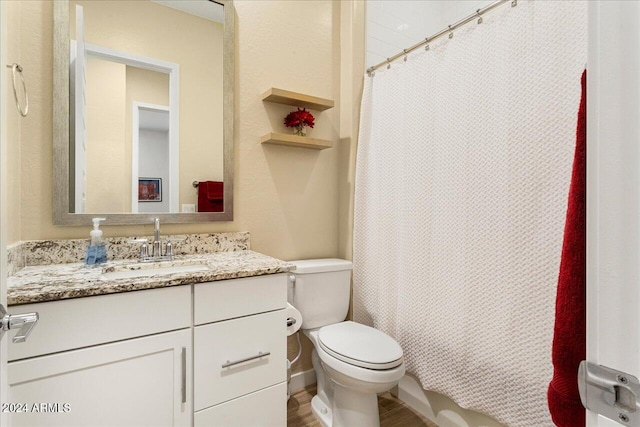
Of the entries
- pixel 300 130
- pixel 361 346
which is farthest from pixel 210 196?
pixel 361 346

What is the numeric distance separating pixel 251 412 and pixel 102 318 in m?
0.68

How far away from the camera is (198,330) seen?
1140mm

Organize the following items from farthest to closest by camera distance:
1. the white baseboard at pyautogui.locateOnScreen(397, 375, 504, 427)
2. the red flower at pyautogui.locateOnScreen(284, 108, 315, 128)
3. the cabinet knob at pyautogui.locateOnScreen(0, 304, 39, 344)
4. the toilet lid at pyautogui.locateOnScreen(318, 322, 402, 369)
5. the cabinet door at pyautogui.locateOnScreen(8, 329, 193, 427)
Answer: the red flower at pyautogui.locateOnScreen(284, 108, 315, 128) → the white baseboard at pyautogui.locateOnScreen(397, 375, 504, 427) → the toilet lid at pyautogui.locateOnScreen(318, 322, 402, 369) → the cabinet door at pyautogui.locateOnScreen(8, 329, 193, 427) → the cabinet knob at pyautogui.locateOnScreen(0, 304, 39, 344)

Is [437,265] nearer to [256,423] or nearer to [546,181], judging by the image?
[546,181]

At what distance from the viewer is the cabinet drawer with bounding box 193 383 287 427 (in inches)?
46.1

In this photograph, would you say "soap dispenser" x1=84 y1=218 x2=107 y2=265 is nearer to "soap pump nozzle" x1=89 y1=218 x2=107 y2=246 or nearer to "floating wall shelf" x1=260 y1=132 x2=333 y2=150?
"soap pump nozzle" x1=89 y1=218 x2=107 y2=246

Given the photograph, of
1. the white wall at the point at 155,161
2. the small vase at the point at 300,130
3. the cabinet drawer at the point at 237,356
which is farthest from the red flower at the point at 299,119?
the cabinet drawer at the point at 237,356

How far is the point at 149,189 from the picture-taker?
1542 mm

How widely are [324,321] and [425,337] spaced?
560 millimetres

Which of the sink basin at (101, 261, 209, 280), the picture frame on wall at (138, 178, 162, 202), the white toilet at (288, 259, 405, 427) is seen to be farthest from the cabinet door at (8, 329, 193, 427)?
the picture frame on wall at (138, 178, 162, 202)

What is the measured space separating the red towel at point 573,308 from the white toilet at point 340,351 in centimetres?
75

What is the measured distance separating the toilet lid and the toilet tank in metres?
0.14

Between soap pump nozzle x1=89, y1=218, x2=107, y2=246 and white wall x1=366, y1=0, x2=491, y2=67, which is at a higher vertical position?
white wall x1=366, y1=0, x2=491, y2=67

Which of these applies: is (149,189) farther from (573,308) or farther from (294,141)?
(573,308)
